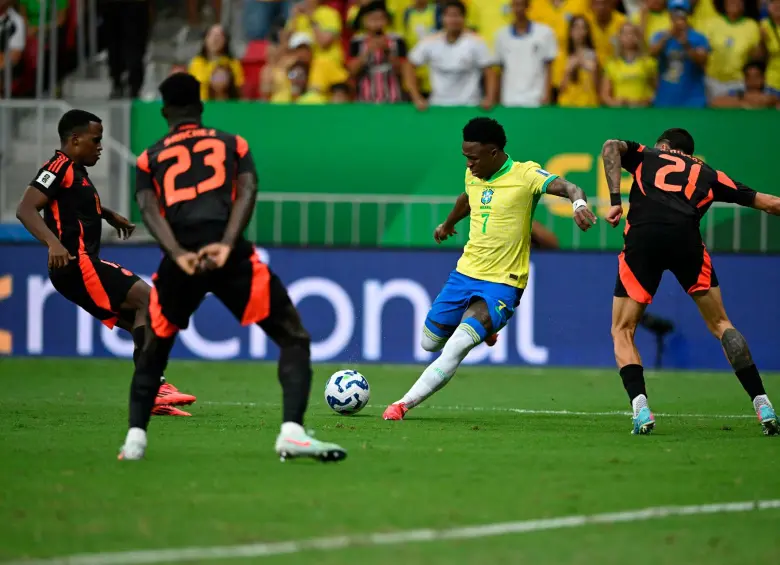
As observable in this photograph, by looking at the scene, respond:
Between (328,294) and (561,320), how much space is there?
9.69 ft

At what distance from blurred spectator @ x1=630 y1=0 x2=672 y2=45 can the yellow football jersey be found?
918 cm

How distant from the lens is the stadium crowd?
62.5 ft

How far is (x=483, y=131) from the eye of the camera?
35.5 ft

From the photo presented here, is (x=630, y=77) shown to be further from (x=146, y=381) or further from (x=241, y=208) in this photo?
(x=146, y=381)

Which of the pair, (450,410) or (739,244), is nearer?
(450,410)

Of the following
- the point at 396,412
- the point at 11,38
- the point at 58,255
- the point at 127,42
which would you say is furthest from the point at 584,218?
the point at 11,38

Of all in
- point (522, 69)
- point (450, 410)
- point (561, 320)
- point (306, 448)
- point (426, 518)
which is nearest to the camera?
point (426, 518)

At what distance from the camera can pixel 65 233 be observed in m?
11.4

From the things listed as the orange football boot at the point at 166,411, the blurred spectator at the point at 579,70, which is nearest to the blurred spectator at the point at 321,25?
the blurred spectator at the point at 579,70

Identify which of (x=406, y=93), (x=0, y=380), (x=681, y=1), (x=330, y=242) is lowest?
(x=0, y=380)

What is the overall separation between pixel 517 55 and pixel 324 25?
9.48 ft

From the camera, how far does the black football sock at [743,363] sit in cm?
1030

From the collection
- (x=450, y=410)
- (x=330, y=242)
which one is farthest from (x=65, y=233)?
(x=330, y=242)

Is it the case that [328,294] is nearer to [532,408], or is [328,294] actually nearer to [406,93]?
[406,93]
